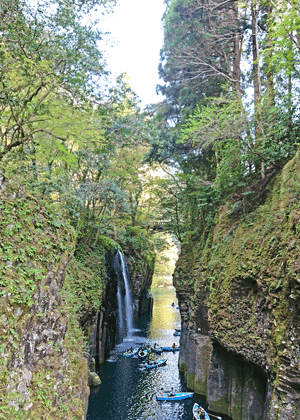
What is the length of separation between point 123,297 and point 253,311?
1861cm

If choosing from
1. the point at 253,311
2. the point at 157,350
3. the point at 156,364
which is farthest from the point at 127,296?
the point at 253,311

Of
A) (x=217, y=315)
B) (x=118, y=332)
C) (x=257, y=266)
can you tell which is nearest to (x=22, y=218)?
(x=257, y=266)

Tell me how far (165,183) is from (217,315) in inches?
410

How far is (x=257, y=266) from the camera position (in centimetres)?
1077

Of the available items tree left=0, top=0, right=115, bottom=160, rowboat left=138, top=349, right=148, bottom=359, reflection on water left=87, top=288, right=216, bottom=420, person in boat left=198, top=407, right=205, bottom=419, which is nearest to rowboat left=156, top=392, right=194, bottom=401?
reflection on water left=87, top=288, right=216, bottom=420

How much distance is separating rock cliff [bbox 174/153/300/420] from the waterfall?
11.3 m

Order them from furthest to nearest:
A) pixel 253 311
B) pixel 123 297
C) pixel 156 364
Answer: pixel 123 297 → pixel 156 364 → pixel 253 311

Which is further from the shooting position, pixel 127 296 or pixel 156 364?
pixel 127 296

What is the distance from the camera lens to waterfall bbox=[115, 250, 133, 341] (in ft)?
85.5

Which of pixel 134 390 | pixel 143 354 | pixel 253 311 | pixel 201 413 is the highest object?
pixel 253 311

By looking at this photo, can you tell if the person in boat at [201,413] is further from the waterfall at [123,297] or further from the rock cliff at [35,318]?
the waterfall at [123,297]

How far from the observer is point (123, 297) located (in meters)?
27.6

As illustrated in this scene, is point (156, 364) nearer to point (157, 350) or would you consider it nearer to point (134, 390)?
point (157, 350)

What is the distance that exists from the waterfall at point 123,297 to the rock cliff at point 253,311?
37.1ft
